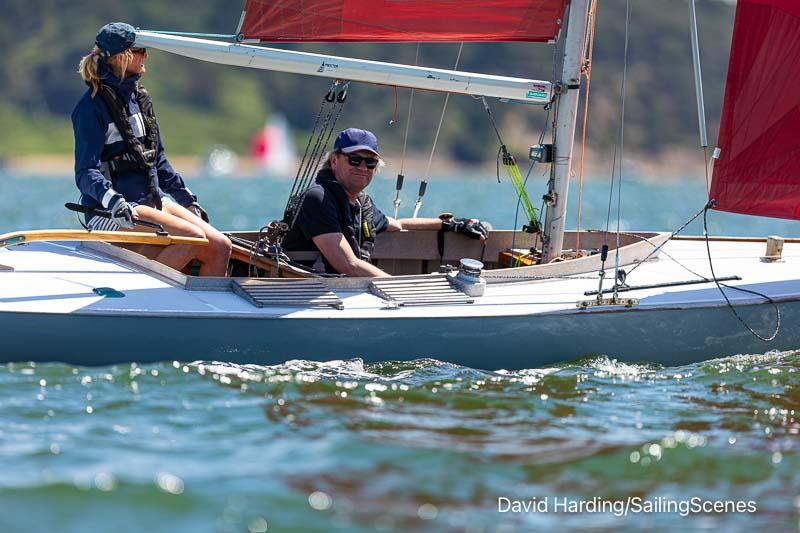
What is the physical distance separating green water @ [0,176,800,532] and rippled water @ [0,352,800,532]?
12mm

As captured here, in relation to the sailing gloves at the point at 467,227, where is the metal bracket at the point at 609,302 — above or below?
below

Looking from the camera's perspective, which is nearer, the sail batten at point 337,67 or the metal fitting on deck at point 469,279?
the sail batten at point 337,67

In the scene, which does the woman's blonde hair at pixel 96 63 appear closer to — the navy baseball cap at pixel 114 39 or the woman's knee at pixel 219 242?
the navy baseball cap at pixel 114 39

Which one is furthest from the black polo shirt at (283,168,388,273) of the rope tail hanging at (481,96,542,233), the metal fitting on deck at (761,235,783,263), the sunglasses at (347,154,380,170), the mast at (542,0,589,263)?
the metal fitting on deck at (761,235,783,263)

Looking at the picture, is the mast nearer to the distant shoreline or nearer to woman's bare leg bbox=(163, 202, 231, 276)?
woman's bare leg bbox=(163, 202, 231, 276)

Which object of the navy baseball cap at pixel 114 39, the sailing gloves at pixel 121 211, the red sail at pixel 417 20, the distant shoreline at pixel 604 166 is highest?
the red sail at pixel 417 20

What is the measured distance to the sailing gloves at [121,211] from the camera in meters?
7.88

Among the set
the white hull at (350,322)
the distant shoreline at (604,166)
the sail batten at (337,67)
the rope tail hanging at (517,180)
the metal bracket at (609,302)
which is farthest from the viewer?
the distant shoreline at (604,166)

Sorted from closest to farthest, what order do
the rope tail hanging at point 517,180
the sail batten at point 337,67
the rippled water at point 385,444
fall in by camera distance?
the rippled water at point 385,444 < the sail batten at point 337,67 < the rope tail hanging at point 517,180

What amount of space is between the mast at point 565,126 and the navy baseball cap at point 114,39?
307cm

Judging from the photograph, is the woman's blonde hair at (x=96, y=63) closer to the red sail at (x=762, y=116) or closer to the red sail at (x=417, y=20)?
the red sail at (x=417, y=20)

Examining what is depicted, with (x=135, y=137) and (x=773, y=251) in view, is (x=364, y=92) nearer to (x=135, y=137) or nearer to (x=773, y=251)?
(x=773, y=251)

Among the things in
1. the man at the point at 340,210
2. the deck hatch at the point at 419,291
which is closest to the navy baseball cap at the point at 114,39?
the man at the point at 340,210

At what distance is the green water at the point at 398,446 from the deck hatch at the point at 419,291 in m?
0.56
